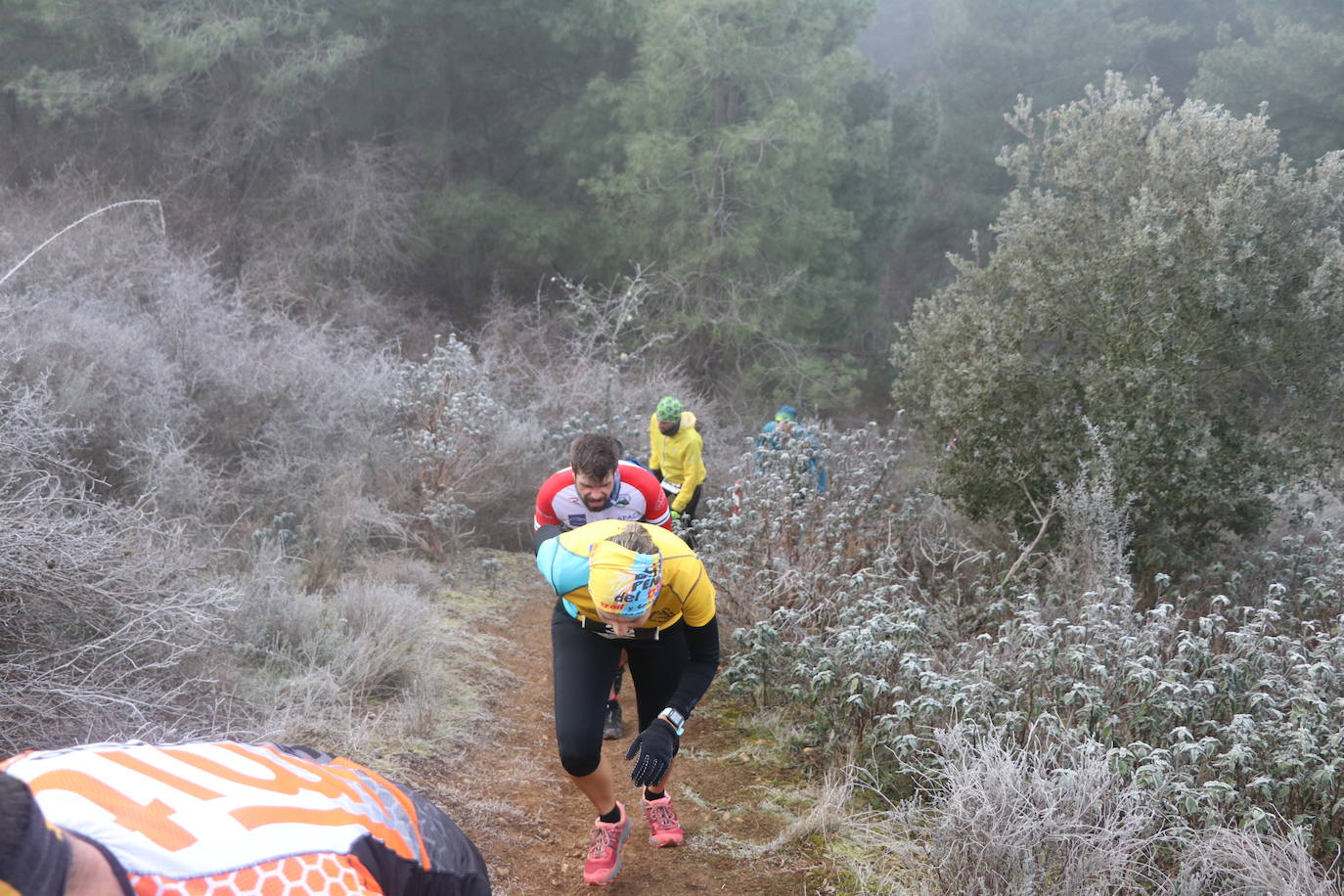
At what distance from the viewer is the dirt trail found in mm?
4219

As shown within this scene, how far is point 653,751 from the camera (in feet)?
11.7

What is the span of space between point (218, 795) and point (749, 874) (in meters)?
3.34

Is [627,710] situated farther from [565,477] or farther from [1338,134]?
[1338,134]

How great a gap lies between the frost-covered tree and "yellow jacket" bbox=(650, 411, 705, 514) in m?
2.22

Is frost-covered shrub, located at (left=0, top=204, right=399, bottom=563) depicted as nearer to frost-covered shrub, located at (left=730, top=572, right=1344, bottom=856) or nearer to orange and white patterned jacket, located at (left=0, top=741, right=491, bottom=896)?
frost-covered shrub, located at (left=730, top=572, right=1344, bottom=856)

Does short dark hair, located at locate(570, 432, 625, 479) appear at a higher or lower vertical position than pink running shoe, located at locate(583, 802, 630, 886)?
higher

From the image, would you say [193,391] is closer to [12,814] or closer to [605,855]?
[605,855]

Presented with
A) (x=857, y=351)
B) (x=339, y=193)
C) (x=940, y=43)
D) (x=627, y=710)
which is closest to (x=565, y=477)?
(x=627, y=710)

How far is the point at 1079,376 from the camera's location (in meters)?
8.09

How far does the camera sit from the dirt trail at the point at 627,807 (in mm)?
4219

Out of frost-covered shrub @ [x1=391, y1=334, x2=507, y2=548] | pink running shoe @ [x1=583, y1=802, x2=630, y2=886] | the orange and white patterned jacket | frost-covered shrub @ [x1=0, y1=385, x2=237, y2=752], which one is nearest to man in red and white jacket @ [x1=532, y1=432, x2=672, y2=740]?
pink running shoe @ [x1=583, y1=802, x2=630, y2=886]

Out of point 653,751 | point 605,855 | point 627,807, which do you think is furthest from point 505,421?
point 653,751

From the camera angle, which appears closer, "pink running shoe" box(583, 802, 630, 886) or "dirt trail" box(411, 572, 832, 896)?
"pink running shoe" box(583, 802, 630, 886)

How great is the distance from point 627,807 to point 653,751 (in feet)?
4.86
